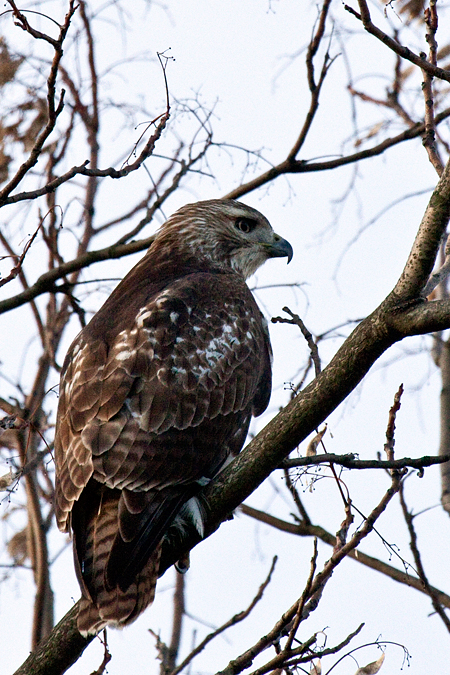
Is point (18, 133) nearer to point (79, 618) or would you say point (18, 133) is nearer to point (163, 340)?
point (163, 340)

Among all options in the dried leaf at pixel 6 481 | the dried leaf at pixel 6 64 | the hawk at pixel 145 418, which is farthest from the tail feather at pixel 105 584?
the dried leaf at pixel 6 64

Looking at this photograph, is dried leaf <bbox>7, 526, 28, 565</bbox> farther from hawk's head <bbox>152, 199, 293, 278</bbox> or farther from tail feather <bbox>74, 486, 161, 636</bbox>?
tail feather <bbox>74, 486, 161, 636</bbox>

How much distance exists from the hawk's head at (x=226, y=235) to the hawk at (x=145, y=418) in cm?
95

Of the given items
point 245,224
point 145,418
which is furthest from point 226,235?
point 145,418

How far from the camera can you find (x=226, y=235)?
6.99 meters

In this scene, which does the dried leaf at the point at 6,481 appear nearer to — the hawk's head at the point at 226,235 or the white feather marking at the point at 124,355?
the white feather marking at the point at 124,355

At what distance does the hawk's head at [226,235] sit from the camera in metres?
6.84

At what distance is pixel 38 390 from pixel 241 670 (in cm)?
354

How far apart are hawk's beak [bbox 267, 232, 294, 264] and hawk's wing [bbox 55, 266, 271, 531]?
1502 millimetres

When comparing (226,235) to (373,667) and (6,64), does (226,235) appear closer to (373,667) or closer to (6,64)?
(6,64)

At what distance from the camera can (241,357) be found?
5422 mm

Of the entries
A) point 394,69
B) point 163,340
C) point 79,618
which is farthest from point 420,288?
point 394,69

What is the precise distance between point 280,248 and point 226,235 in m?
0.42

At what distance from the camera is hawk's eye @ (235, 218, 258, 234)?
7105 millimetres
